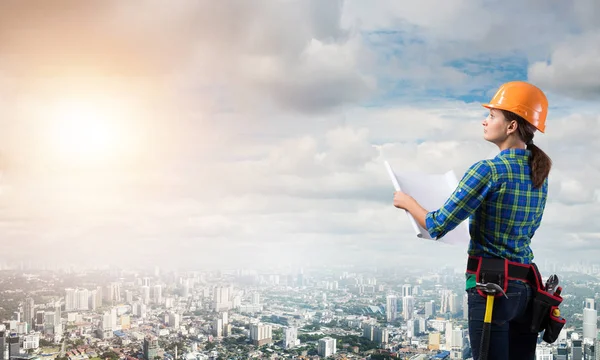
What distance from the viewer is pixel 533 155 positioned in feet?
5.41

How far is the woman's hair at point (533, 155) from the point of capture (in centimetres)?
162

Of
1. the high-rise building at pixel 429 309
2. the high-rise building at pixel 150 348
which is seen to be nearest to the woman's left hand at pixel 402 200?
the high-rise building at pixel 429 309

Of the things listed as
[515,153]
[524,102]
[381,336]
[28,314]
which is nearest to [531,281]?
[515,153]

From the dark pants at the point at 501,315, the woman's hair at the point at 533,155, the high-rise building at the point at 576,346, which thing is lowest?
the high-rise building at the point at 576,346

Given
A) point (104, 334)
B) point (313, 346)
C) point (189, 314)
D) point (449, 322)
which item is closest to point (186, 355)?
point (189, 314)

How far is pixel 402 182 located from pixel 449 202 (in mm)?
227

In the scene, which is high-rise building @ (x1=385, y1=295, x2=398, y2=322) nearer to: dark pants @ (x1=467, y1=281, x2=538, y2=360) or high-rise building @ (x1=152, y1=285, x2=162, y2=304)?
high-rise building @ (x1=152, y1=285, x2=162, y2=304)

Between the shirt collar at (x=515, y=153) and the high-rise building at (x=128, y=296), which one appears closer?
the shirt collar at (x=515, y=153)

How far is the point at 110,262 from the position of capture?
21.7 ft

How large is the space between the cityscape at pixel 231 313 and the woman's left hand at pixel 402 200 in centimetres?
388

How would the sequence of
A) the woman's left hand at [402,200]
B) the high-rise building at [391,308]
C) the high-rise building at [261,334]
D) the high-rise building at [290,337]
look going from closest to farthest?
1. the woman's left hand at [402,200]
2. the high-rise building at [391,308]
3. the high-rise building at [290,337]
4. the high-rise building at [261,334]

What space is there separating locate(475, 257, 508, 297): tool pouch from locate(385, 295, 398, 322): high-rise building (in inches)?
168

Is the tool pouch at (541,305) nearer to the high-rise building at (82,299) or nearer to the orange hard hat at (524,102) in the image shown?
the orange hard hat at (524,102)

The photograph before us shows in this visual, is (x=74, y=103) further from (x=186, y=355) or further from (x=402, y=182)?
(x=402, y=182)
